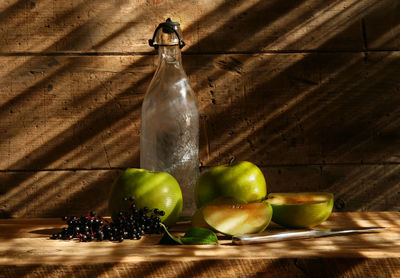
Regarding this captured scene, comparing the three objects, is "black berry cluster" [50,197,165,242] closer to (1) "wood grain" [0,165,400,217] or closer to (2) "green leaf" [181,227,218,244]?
(2) "green leaf" [181,227,218,244]

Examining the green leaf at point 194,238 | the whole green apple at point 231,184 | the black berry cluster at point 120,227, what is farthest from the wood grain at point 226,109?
the green leaf at point 194,238

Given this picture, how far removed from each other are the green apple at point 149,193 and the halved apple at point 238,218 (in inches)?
3.9

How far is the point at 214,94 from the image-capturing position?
1.49m

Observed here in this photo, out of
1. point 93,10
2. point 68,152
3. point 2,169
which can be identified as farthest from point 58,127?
point 93,10

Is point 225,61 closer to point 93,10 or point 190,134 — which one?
point 190,134

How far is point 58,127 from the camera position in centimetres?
148

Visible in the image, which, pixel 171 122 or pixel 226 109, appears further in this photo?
pixel 226 109

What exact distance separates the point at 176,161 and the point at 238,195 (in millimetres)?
211

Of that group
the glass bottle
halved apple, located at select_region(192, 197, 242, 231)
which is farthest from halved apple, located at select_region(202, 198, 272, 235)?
the glass bottle

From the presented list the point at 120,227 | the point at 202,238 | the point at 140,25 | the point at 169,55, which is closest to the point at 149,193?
the point at 120,227

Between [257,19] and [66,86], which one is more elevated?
[257,19]

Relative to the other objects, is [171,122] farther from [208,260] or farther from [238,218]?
[208,260]

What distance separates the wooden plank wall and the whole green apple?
332mm

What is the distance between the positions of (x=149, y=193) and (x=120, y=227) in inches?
4.2
